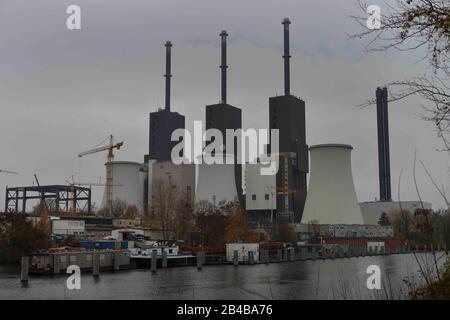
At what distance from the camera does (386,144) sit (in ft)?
285

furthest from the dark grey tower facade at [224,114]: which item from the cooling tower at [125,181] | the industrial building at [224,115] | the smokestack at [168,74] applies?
the cooling tower at [125,181]

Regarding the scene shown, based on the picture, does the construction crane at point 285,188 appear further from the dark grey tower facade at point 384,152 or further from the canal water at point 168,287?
the canal water at point 168,287

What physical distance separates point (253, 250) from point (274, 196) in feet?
114

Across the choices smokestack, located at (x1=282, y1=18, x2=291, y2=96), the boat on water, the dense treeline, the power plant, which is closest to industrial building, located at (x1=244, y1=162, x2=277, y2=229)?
the power plant

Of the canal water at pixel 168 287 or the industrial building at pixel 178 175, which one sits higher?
the industrial building at pixel 178 175

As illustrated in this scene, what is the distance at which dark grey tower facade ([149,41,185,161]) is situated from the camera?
294 feet

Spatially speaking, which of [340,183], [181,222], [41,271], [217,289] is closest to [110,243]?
[41,271]

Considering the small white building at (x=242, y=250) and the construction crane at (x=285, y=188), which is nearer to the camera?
the small white building at (x=242, y=250)

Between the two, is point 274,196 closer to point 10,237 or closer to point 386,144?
point 386,144

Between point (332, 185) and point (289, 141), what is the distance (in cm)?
2417

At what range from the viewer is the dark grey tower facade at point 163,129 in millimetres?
89625

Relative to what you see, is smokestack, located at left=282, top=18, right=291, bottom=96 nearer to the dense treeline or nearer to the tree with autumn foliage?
the tree with autumn foliage

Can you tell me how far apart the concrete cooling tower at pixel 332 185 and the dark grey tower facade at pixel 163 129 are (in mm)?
36541
